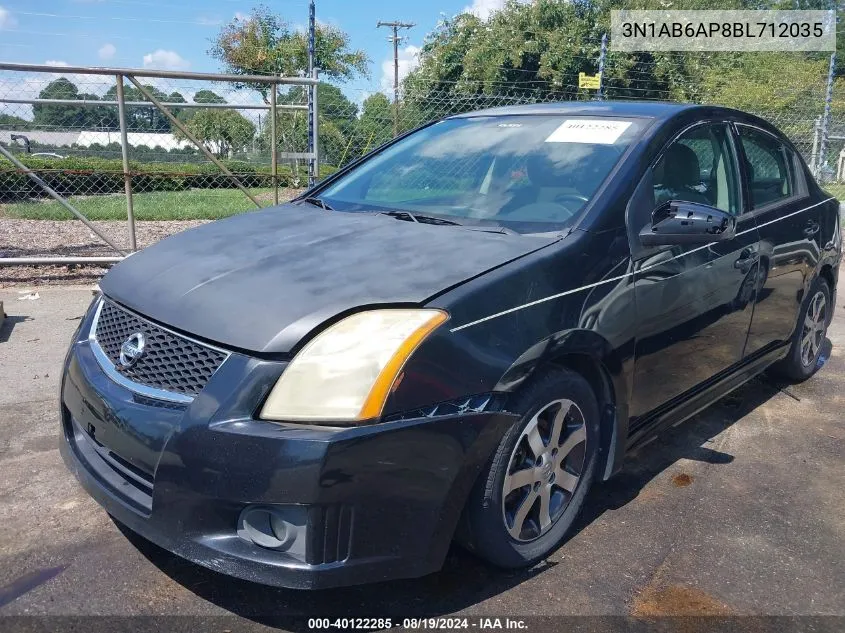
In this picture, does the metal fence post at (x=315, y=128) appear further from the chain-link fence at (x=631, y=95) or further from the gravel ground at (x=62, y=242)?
the gravel ground at (x=62, y=242)

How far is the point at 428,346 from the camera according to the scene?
2.08 m

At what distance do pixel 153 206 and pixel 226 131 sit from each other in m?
3.03

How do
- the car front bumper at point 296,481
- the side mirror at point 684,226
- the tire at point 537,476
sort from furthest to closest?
the side mirror at point 684,226 < the tire at point 537,476 < the car front bumper at point 296,481

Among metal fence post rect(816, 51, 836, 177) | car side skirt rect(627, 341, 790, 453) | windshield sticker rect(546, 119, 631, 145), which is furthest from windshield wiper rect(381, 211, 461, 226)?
metal fence post rect(816, 51, 836, 177)

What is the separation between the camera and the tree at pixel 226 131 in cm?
940

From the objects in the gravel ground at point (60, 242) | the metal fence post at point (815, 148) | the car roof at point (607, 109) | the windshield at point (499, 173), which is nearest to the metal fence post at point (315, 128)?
the gravel ground at point (60, 242)

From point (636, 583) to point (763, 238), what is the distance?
76.0 inches

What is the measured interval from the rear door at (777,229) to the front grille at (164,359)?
2.68 m

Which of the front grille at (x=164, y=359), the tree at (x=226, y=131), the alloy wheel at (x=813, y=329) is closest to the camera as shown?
the front grille at (x=164, y=359)

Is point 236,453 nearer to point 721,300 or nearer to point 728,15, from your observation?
point 721,300

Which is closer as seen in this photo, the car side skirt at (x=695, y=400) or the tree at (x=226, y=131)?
the car side skirt at (x=695, y=400)

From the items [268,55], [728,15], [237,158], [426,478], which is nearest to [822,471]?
[426,478]

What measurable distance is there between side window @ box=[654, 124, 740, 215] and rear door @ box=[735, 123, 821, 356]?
5.4 inches

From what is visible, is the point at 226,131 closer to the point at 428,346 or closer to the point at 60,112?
the point at 60,112
